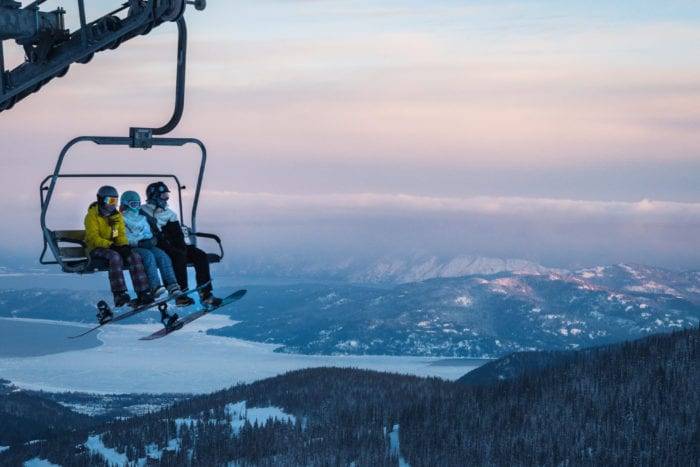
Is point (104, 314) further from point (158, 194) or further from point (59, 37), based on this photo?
point (59, 37)

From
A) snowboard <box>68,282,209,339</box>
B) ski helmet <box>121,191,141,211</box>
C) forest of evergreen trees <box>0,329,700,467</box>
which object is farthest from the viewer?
forest of evergreen trees <box>0,329,700,467</box>

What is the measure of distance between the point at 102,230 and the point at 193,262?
2.37 m

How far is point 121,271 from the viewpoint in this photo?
67.4 ft

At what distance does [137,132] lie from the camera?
56.6 feet

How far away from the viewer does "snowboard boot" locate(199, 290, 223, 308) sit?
70.4ft

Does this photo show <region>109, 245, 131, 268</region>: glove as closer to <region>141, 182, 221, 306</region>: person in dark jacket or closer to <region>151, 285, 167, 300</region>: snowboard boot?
<region>151, 285, 167, 300</region>: snowboard boot

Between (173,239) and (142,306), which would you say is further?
(173,239)

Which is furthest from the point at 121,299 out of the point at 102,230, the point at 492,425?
the point at 492,425

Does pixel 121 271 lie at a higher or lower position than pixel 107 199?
lower

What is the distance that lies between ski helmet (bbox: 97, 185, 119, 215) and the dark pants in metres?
1.83

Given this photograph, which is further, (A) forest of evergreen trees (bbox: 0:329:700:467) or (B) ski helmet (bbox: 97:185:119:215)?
(A) forest of evergreen trees (bbox: 0:329:700:467)

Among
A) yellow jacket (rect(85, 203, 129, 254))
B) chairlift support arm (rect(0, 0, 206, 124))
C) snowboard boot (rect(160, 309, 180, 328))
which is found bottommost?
snowboard boot (rect(160, 309, 180, 328))

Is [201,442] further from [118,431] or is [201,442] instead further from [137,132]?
[137,132]

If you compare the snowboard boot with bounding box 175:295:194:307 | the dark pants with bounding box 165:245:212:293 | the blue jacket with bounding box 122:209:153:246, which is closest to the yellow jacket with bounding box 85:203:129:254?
the blue jacket with bounding box 122:209:153:246
